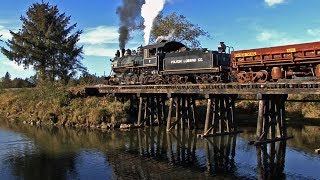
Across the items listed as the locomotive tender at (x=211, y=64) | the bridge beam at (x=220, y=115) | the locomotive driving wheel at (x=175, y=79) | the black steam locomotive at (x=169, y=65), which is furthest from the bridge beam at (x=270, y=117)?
the locomotive driving wheel at (x=175, y=79)

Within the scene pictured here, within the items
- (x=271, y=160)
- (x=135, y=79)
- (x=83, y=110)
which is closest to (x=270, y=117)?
(x=271, y=160)

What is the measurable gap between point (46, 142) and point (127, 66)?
10.8 m

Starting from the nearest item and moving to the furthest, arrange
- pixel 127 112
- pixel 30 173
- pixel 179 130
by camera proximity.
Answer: pixel 30 173 < pixel 179 130 < pixel 127 112

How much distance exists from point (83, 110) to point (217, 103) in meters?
14.5

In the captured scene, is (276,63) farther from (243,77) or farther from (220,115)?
(220,115)

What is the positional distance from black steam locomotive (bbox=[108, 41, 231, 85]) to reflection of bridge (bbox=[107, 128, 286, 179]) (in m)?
4.58

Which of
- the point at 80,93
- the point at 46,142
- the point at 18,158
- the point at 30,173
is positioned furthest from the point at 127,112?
the point at 30,173

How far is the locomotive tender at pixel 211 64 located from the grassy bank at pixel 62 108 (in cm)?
290

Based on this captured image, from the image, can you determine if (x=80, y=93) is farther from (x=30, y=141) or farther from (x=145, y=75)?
(x=30, y=141)

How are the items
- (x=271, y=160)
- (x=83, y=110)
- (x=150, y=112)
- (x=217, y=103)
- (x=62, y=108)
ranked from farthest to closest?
1. (x=62, y=108)
2. (x=83, y=110)
3. (x=150, y=112)
4. (x=217, y=103)
5. (x=271, y=160)

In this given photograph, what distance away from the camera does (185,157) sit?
22656 millimetres

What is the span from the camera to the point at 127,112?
→ 36.7m

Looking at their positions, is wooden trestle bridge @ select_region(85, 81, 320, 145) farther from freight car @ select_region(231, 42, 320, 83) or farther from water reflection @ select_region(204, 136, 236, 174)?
freight car @ select_region(231, 42, 320, 83)

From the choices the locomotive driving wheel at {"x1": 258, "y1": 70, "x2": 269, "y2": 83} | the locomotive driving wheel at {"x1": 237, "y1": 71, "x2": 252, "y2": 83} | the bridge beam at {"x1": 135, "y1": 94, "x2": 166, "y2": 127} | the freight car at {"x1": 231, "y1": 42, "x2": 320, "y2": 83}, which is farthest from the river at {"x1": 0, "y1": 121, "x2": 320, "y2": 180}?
the freight car at {"x1": 231, "y1": 42, "x2": 320, "y2": 83}
